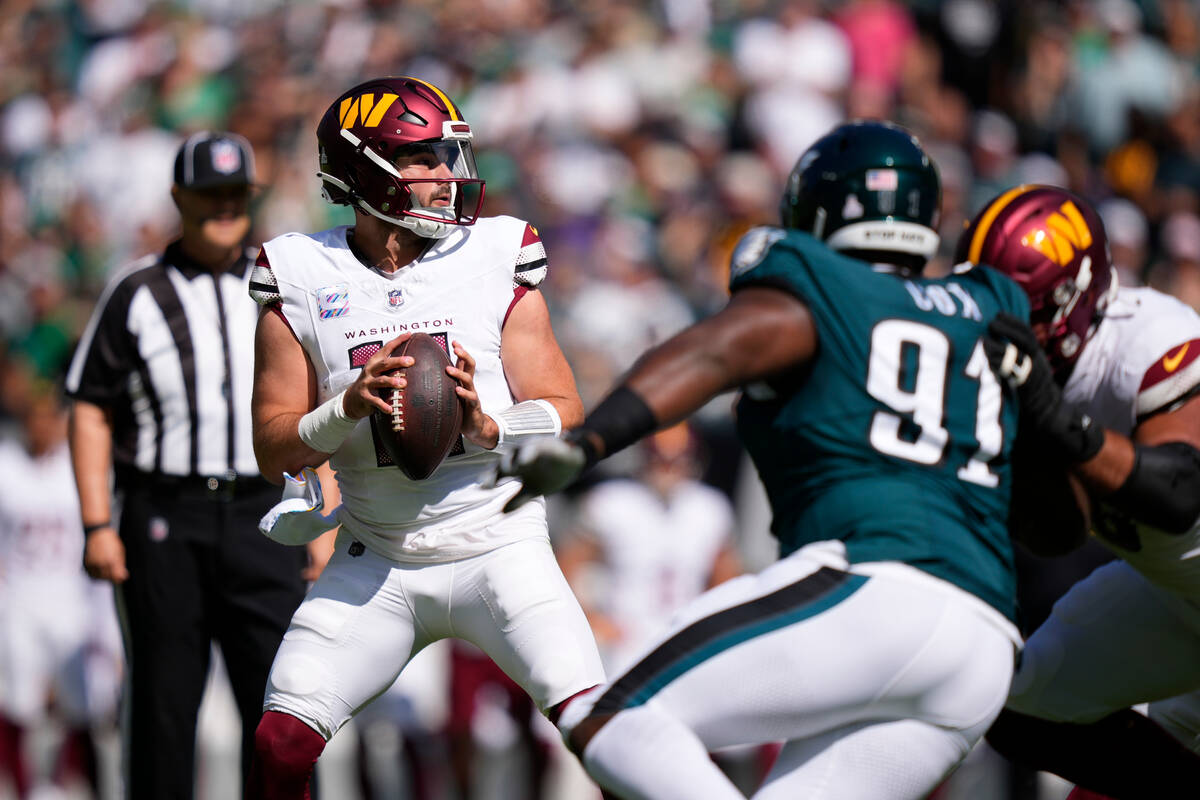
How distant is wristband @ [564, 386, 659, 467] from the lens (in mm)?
2691

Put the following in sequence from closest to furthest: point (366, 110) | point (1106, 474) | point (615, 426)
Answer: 1. point (615, 426)
2. point (1106, 474)
3. point (366, 110)

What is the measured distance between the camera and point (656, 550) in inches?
281

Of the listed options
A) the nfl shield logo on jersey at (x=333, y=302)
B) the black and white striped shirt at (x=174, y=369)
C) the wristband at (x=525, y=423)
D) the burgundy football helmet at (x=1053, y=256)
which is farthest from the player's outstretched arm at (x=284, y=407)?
the burgundy football helmet at (x=1053, y=256)

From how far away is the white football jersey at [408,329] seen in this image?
3521 mm

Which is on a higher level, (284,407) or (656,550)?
(284,407)

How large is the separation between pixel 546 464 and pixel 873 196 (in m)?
0.98

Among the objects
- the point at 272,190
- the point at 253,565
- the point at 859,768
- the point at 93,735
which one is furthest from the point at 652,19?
the point at 859,768

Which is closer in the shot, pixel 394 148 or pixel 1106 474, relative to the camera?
pixel 1106 474

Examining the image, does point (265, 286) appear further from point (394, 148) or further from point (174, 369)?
point (174, 369)

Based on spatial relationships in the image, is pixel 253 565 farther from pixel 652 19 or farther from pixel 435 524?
pixel 652 19

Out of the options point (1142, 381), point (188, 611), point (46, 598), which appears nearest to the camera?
point (1142, 381)

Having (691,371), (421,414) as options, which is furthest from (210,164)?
(691,371)

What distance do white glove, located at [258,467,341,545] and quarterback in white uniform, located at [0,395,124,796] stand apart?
3896 mm

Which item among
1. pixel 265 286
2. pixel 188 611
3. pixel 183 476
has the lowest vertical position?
pixel 188 611
